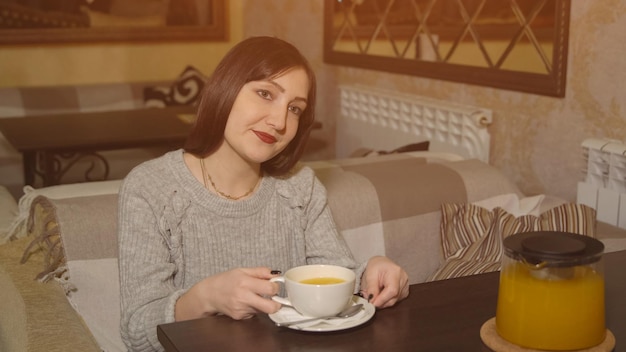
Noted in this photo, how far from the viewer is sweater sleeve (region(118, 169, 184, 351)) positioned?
1.29 m

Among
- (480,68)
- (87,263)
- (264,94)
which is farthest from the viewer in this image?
(480,68)

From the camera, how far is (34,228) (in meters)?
1.76

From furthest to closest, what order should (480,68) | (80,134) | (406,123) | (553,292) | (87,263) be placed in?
(406,123)
(80,134)
(480,68)
(87,263)
(553,292)

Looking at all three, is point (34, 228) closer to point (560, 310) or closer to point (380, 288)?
point (380, 288)

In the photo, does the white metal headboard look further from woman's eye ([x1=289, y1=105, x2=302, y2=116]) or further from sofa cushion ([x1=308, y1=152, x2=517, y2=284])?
woman's eye ([x1=289, y1=105, x2=302, y2=116])

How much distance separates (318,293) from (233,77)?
0.44m

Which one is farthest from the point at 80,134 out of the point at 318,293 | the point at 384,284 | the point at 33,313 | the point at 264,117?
the point at 318,293

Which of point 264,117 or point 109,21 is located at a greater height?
point 109,21

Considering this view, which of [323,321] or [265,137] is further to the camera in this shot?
[265,137]

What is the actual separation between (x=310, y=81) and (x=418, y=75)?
1.76 meters

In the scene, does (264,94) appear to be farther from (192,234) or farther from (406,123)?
(406,123)

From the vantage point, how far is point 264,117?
1.36m

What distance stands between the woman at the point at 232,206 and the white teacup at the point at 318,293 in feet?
0.33

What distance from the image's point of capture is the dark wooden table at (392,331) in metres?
1.08
